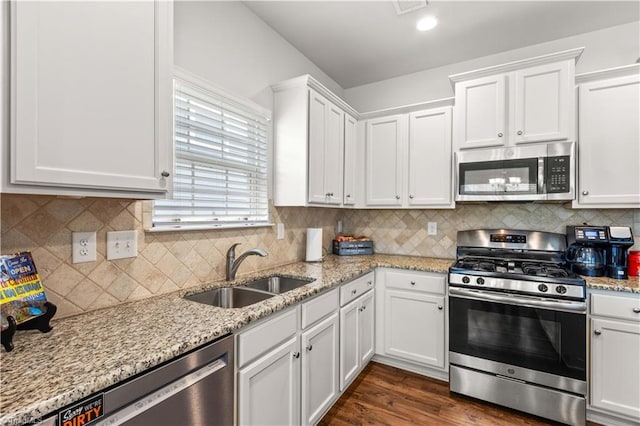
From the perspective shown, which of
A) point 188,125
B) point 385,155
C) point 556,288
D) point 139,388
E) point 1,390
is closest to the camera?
point 1,390

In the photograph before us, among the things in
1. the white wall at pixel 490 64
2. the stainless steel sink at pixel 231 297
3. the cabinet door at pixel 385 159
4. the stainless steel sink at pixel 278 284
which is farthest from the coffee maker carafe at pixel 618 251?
the stainless steel sink at pixel 231 297

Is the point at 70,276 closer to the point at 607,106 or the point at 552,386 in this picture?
the point at 552,386

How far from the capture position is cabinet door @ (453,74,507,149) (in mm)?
2432

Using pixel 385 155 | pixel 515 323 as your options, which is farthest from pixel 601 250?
pixel 385 155

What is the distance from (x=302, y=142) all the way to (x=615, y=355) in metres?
2.50

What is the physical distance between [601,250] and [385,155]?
5.95ft

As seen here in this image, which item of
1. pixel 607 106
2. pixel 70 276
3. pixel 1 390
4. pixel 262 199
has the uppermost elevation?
pixel 607 106

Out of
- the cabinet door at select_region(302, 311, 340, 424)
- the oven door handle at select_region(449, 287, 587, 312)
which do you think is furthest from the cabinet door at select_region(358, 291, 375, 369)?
the oven door handle at select_region(449, 287, 587, 312)

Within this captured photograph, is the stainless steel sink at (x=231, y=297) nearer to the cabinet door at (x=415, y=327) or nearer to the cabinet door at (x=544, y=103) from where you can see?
the cabinet door at (x=415, y=327)

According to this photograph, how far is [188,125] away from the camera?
70.5 inches

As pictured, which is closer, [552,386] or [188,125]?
[188,125]

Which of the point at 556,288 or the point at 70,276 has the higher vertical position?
the point at 70,276

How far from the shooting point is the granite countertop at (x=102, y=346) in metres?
0.75

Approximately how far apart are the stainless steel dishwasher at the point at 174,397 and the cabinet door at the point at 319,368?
1.89ft
